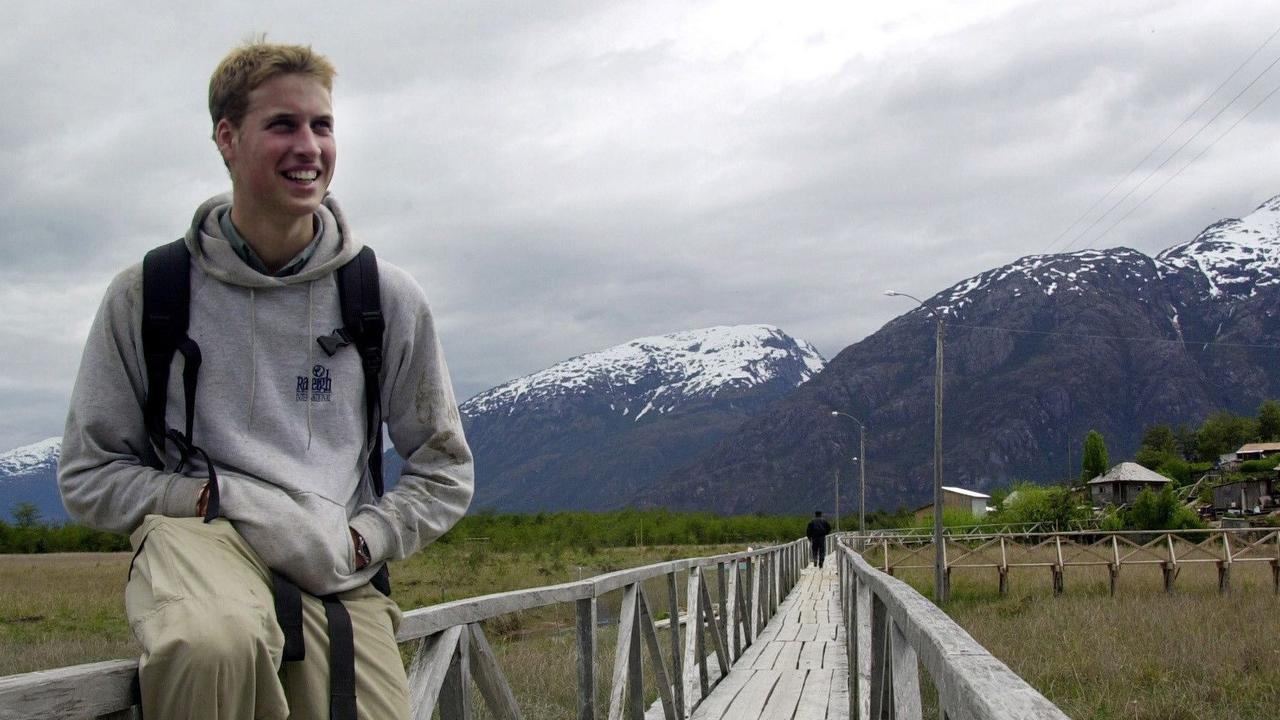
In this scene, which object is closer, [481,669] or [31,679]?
[31,679]

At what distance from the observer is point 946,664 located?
223 cm

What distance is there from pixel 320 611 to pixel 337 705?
161mm

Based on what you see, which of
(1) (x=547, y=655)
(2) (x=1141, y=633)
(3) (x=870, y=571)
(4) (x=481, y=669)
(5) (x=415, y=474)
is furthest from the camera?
(2) (x=1141, y=633)

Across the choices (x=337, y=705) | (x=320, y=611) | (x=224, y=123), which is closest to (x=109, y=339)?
(x=224, y=123)

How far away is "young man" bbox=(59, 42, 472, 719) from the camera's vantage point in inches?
77.3

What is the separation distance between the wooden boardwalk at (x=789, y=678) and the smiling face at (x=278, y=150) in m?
5.53

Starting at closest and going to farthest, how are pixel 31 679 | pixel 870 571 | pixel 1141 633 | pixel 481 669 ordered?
pixel 31 679
pixel 481 669
pixel 870 571
pixel 1141 633

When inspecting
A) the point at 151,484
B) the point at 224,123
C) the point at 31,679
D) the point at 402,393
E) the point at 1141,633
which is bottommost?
the point at 1141,633

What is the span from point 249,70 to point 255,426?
654 mm

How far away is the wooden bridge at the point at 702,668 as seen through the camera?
1774 mm

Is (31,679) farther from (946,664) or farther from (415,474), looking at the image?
(946,664)

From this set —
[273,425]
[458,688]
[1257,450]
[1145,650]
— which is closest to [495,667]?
[458,688]

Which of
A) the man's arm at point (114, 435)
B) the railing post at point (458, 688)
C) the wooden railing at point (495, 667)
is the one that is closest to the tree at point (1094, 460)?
the wooden railing at point (495, 667)

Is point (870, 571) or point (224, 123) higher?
point (224, 123)
